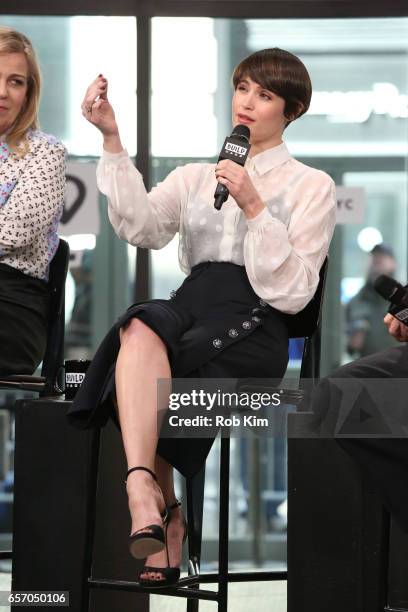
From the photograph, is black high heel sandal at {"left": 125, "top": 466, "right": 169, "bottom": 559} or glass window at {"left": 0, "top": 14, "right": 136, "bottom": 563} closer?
black high heel sandal at {"left": 125, "top": 466, "right": 169, "bottom": 559}

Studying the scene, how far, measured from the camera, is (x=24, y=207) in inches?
122

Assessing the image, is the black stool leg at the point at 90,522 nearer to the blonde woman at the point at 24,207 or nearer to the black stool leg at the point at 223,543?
the black stool leg at the point at 223,543

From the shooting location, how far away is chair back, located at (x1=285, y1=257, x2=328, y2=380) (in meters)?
2.77

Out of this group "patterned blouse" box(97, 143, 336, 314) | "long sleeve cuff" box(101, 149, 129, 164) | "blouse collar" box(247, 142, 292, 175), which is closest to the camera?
"patterned blouse" box(97, 143, 336, 314)

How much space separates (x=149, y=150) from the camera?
5008 millimetres

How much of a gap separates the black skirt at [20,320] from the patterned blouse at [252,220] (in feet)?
1.46

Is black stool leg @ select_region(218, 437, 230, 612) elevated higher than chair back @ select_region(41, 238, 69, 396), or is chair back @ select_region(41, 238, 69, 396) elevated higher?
chair back @ select_region(41, 238, 69, 396)

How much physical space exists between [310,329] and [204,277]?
0.31m

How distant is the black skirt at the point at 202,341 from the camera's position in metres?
2.57

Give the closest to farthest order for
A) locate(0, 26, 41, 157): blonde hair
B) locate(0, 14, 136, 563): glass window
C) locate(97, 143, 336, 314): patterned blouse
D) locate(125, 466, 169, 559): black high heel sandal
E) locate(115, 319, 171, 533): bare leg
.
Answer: locate(125, 466, 169, 559): black high heel sandal → locate(115, 319, 171, 533): bare leg → locate(97, 143, 336, 314): patterned blouse → locate(0, 26, 41, 157): blonde hair → locate(0, 14, 136, 563): glass window

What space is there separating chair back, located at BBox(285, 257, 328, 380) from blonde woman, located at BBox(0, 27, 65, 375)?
32.2 inches

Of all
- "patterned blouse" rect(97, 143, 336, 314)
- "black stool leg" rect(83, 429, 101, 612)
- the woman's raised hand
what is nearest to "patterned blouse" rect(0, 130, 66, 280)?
"patterned blouse" rect(97, 143, 336, 314)

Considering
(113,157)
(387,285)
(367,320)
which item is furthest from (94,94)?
(367,320)

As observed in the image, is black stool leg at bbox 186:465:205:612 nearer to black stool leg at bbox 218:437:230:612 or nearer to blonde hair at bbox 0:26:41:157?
black stool leg at bbox 218:437:230:612
